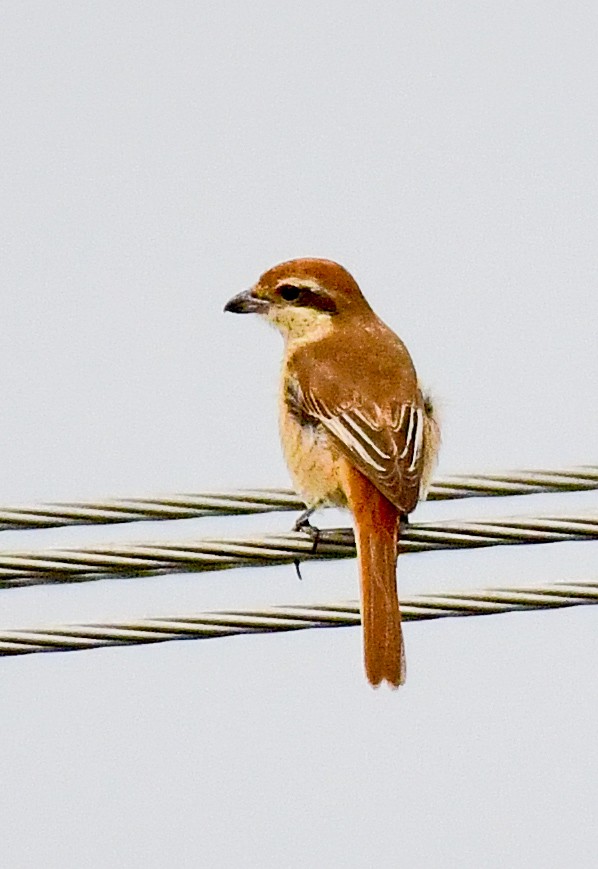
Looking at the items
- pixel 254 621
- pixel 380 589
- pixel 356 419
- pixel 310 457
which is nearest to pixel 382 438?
pixel 356 419

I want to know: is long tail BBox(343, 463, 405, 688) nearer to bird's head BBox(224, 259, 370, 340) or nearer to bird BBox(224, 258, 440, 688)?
bird BBox(224, 258, 440, 688)

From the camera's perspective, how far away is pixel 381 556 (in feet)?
17.4

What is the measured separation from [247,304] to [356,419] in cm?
136

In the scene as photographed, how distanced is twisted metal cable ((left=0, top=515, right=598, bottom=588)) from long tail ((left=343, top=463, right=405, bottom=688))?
27 centimetres

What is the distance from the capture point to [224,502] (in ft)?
15.4

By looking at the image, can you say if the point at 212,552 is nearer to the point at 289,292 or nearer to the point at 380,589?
the point at 380,589

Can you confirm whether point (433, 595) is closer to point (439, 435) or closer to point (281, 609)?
point (281, 609)

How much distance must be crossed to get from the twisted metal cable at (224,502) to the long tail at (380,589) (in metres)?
0.28

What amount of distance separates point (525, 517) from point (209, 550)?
811 mm

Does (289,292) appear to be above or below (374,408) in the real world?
above

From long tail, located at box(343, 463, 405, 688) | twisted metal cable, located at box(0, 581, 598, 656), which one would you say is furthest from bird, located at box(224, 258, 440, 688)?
twisted metal cable, located at box(0, 581, 598, 656)

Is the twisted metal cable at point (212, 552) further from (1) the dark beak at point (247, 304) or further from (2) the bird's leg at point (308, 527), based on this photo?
(1) the dark beak at point (247, 304)

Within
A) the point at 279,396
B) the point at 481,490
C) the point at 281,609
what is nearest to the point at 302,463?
the point at 279,396

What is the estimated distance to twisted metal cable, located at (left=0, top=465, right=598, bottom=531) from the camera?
14.8 ft
